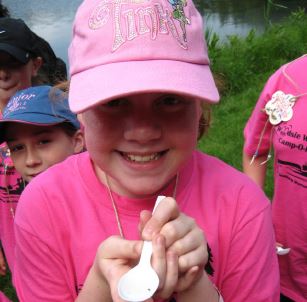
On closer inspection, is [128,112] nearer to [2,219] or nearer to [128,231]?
[128,231]

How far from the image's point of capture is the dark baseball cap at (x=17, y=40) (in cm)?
238

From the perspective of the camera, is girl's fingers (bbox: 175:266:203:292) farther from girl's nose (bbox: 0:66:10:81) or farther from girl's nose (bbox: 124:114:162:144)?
girl's nose (bbox: 0:66:10:81)

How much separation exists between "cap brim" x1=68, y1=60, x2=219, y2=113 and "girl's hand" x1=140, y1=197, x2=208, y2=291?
24 cm

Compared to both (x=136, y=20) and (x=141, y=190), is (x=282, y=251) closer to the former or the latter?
(x=141, y=190)

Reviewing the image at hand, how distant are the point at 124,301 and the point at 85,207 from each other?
40 cm

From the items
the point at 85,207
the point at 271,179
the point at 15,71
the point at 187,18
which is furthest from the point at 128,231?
the point at 271,179

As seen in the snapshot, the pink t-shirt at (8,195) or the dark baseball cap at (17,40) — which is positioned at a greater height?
the dark baseball cap at (17,40)

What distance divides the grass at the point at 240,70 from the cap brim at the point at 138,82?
9.80 ft

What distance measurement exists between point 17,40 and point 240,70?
3.62 metres

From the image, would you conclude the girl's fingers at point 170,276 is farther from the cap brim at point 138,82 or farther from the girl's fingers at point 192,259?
the cap brim at point 138,82

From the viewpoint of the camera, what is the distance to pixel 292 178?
5.56 feet

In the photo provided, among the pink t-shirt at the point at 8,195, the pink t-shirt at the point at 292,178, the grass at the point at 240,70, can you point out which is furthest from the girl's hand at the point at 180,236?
the grass at the point at 240,70

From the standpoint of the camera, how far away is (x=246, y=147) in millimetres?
1980

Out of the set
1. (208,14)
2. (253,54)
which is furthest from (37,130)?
(208,14)
